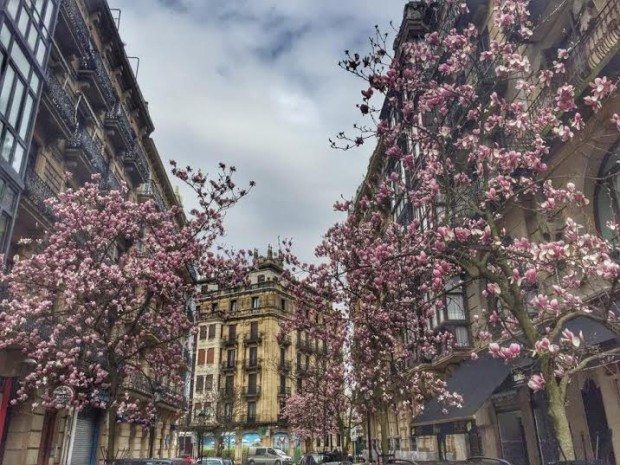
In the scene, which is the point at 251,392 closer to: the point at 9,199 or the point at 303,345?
the point at 303,345

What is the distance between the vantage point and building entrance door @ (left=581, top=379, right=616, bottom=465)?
37.5 feet

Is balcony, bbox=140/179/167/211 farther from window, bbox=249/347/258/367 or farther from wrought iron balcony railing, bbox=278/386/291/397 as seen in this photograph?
wrought iron balcony railing, bbox=278/386/291/397

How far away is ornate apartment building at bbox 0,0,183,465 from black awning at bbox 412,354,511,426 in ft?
34.6

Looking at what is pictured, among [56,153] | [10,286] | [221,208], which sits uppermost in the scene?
[56,153]

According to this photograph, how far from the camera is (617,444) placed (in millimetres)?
11039

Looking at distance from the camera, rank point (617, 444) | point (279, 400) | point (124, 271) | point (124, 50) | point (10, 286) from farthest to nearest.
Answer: point (279, 400), point (124, 50), point (124, 271), point (10, 286), point (617, 444)

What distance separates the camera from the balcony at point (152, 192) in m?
31.7

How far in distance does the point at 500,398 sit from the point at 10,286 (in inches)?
572

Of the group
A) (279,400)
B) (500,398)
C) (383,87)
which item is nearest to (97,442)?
(500,398)

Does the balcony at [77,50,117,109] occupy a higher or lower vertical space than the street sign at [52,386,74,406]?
higher

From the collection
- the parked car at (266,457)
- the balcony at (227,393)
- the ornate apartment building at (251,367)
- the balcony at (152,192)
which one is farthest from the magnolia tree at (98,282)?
the balcony at (227,393)

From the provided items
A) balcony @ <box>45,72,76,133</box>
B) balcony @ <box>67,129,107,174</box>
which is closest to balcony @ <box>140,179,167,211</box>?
balcony @ <box>67,129,107,174</box>

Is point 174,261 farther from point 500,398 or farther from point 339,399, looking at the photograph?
point 339,399

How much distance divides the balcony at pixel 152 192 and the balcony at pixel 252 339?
28.0 metres
